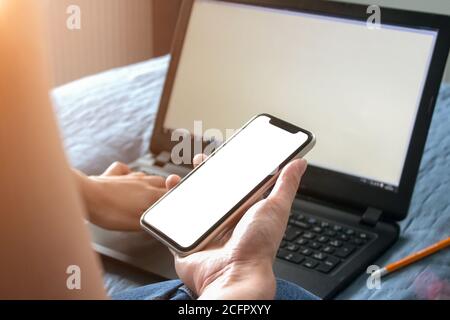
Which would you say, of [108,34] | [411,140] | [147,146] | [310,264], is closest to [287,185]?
[310,264]

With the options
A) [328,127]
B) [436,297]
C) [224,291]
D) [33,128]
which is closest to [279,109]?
[328,127]

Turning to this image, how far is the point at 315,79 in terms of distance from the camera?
0.80 metres

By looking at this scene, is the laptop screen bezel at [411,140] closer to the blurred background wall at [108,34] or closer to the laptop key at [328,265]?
the laptop key at [328,265]

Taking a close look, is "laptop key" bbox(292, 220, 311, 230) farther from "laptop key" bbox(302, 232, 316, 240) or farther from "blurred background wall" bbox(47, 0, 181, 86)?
"blurred background wall" bbox(47, 0, 181, 86)

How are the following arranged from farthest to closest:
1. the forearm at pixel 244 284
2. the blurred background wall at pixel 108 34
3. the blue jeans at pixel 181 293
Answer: the blurred background wall at pixel 108 34, the blue jeans at pixel 181 293, the forearm at pixel 244 284

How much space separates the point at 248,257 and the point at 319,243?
23 cm

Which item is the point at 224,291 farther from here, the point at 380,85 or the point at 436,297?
the point at 380,85

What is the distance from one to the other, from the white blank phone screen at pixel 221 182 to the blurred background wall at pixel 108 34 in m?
1.17

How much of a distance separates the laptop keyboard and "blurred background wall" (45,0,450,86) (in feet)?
3.79

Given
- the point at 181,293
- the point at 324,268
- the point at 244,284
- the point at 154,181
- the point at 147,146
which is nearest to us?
the point at 244,284

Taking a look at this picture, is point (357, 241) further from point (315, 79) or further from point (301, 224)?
point (315, 79)

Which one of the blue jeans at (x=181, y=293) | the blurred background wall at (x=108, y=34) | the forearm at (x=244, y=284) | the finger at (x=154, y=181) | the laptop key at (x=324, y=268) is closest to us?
the forearm at (x=244, y=284)

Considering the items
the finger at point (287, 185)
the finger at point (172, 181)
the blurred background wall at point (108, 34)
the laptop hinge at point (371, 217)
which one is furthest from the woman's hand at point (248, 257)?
the blurred background wall at point (108, 34)

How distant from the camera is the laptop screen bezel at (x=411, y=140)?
0.72 meters
